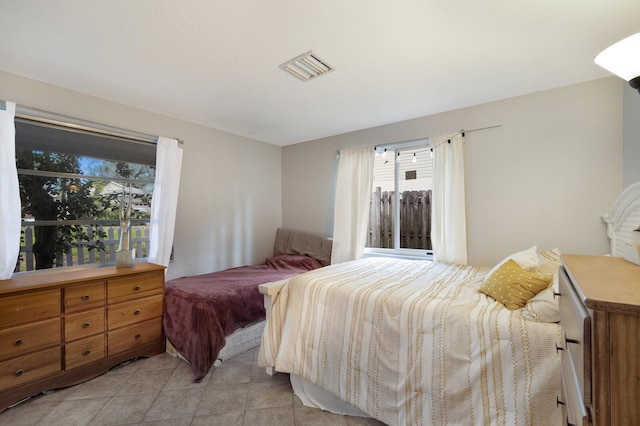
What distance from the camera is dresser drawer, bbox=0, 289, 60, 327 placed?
1.68 m

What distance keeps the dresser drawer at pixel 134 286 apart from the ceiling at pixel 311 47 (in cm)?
165

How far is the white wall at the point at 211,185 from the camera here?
243cm

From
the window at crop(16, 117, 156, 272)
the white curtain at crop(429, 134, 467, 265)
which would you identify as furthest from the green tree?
the white curtain at crop(429, 134, 467, 265)

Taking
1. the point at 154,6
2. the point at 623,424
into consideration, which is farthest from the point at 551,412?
the point at 154,6

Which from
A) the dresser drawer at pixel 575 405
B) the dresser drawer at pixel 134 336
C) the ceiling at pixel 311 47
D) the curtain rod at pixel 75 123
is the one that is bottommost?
the dresser drawer at pixel 134 336

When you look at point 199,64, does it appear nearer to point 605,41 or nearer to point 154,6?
point 154,6

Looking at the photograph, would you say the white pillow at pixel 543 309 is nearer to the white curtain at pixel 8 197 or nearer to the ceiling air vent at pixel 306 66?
the ceiling air vent at pixel 306 66

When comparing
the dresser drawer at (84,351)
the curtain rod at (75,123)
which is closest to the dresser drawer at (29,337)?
the dresser drawer at (84,351)

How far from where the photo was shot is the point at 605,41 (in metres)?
1.67

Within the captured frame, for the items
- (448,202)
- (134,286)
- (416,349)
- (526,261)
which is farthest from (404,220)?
(134,286)

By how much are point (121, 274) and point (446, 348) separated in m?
2.44

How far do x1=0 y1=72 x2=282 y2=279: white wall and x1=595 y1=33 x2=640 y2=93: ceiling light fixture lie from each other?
3.39 metres

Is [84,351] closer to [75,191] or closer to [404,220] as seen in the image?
[75,191]

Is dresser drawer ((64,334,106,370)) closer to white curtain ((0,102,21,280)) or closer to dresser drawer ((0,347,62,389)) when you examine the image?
dresser drawer ((0,347,62,389))
